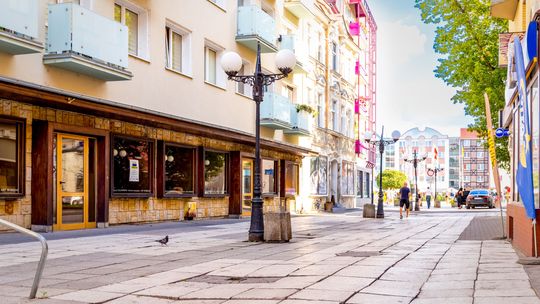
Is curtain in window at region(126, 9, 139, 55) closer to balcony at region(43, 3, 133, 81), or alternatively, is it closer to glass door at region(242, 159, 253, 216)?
balcony at region(43, 3, 133, 81)

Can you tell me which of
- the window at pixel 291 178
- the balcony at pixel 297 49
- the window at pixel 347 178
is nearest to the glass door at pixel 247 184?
the window at pixel 291 178

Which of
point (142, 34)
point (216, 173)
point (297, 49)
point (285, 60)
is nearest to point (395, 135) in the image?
point (297, 49)

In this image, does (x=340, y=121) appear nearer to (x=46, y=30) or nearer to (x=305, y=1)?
(x=305, y=1)

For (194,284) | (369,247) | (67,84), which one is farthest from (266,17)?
(194,284)

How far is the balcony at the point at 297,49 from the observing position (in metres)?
29.3

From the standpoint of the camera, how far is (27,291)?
683 cm

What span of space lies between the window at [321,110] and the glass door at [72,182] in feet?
72.9

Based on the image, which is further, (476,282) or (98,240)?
(98,240)

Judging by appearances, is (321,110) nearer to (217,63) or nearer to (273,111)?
(273,111)

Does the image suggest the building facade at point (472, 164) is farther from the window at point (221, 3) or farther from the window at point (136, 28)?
the window at point (136, 28)

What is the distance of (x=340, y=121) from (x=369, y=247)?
30.4 meters

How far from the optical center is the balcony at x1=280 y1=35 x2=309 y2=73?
29328mm

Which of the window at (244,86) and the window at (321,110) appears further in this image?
the window at (321,110)

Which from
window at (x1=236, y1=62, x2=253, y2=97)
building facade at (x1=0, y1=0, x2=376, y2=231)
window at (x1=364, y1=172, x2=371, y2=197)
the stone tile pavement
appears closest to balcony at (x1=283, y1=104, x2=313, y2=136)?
building facade at (x1=0, y1=0, x2=376, y2=231)
